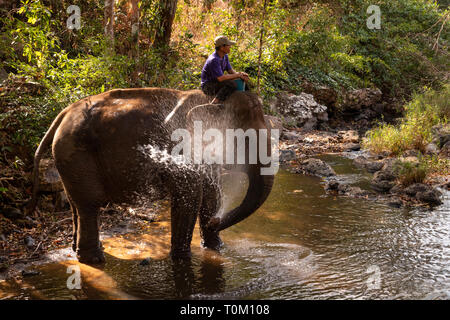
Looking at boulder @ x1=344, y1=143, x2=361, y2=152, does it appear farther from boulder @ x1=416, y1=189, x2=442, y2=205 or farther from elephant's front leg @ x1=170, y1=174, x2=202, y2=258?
elephant's front leg @ x1=170, y1=174, x2=202, y2=258

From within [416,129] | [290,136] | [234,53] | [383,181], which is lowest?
[383,181]

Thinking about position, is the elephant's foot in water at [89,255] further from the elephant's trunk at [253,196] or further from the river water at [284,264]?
the elephant's trunk at [253,196]

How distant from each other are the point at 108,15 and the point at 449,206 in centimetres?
865

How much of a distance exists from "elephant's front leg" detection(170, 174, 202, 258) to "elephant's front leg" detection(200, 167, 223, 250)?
1.77ft

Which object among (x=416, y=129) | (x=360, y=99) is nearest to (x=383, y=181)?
(x=416, y=129)

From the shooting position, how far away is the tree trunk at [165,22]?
388 inches

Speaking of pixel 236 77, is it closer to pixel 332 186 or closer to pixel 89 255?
pixel 89 255

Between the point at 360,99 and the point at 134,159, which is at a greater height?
the point at 360,99

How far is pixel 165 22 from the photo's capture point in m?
10.1

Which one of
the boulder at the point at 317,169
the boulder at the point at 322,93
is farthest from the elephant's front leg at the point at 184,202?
the boulder at the point at 322,93

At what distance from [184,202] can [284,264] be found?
1367 mm

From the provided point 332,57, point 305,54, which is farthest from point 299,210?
point 332,57

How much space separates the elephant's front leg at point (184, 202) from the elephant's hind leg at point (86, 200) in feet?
2.91

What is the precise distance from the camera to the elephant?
470cm
